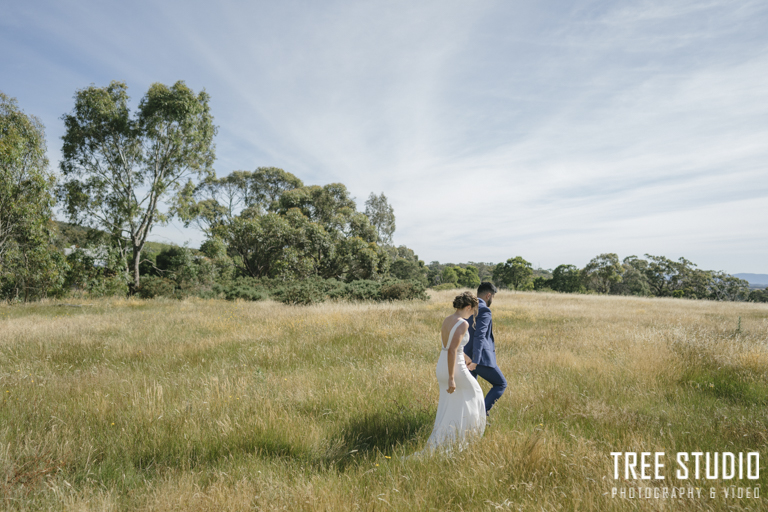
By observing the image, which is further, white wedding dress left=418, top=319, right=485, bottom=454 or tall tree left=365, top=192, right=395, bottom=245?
tall tree left=365, top=192, right=395, bottom=245

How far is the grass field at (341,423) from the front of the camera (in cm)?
275

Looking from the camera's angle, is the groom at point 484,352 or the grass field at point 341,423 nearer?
the grass field at point 341,423

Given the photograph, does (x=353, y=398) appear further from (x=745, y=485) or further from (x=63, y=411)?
(x=745, y=485)

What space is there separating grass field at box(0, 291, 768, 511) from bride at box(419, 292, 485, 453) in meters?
0.21

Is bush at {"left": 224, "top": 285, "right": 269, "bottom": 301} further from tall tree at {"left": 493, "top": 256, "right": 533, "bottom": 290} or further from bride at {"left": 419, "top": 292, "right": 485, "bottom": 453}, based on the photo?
tall tree at {"left": 493, "top": 256, "right": 533, "bottom": 290}

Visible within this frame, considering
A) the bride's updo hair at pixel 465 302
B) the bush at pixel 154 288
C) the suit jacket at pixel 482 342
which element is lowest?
the bush at pixel 154 288

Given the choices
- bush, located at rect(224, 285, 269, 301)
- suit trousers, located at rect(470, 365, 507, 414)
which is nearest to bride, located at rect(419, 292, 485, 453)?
suit trousers, located at rect(470, 365, 507, 414)

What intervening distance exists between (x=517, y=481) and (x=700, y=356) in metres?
6.82

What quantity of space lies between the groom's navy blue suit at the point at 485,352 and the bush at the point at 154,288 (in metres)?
21.3

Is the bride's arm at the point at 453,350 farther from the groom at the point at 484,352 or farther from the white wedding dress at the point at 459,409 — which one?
the groom at the point at 484,352

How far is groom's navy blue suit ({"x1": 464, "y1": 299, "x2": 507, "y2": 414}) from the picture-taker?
409 cm

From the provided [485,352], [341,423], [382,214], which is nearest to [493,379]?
[485,352]

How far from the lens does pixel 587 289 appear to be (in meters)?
58.3

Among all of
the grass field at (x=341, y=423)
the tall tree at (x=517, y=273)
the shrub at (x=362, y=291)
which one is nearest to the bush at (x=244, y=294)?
the shrub at (x=362, y=291)
